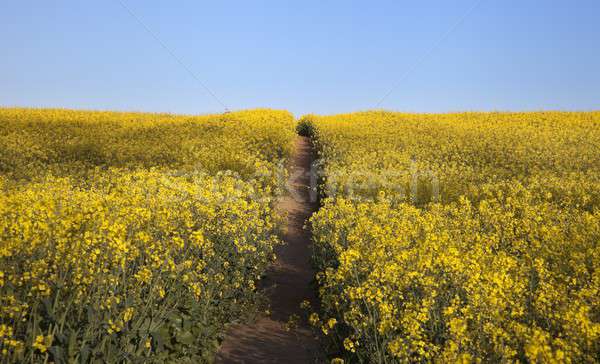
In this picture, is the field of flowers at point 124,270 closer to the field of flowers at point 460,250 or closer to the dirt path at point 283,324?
the dirt path at point 283,324

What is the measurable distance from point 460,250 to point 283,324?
3208 millimetres

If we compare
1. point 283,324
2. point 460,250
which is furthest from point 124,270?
point 460,250

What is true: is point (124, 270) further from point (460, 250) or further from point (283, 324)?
point (460, 250)

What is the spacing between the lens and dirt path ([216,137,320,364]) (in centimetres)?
736

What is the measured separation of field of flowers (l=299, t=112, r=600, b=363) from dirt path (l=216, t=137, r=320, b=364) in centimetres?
62

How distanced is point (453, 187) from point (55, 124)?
69.4 ft

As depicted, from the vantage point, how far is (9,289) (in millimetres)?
4969

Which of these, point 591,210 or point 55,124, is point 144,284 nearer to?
point 591,210

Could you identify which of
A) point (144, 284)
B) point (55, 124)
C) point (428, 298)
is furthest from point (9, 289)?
point (55, 124)

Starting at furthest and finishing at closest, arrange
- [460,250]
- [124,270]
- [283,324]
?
[283,324]
[460,250]
[124,270]

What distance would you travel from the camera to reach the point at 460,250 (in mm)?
8023

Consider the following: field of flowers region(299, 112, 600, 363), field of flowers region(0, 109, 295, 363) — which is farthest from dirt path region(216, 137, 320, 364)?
field of flowers region(299, 112, 600, 363)

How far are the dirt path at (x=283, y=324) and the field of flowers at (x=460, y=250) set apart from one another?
2.04 feet

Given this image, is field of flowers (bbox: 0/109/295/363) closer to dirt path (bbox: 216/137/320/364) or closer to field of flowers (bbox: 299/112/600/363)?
dirt path (bbox: 216/137/320/364)
